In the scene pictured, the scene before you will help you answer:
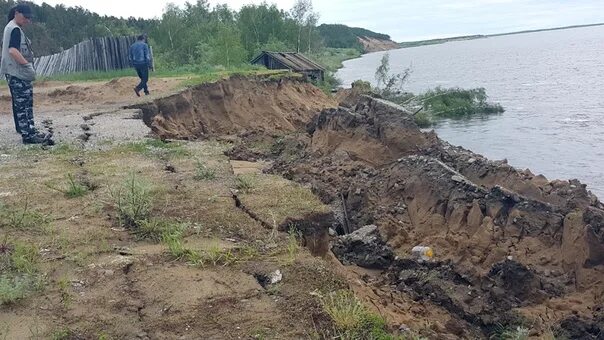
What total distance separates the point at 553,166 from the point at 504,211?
10.8 m

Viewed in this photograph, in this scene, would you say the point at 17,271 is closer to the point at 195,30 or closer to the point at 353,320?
the point at 353,320

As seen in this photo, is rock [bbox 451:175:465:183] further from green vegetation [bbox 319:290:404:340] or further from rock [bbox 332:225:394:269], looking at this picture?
green vegetation [bbox 319:290:404:340]

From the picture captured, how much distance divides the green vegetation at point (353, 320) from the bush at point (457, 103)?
1179 inches

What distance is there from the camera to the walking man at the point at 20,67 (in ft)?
29.1

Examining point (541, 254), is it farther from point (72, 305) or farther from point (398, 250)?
point (72, 305)

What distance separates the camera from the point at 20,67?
29.7 ft

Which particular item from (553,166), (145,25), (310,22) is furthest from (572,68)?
(553,166)

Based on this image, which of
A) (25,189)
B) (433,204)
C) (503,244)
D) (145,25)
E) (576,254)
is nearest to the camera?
(25,189)

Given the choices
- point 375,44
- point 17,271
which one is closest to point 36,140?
point 17,271

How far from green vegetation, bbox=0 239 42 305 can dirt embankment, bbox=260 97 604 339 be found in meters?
2.90

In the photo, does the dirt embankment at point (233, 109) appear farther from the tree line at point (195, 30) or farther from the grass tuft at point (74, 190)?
the tree line at point (195, 30)

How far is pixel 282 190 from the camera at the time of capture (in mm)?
6645

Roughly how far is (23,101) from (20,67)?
0.54 meters

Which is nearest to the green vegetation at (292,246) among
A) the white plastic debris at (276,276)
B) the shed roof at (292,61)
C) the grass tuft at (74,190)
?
the white plastic debris at (276,276)
